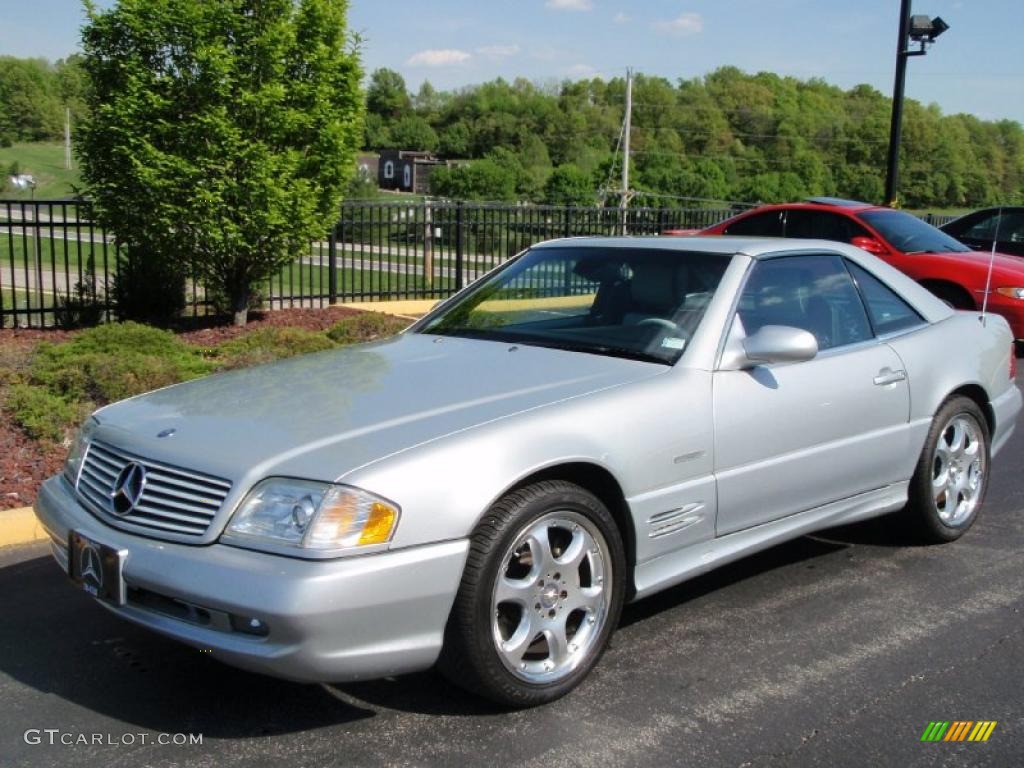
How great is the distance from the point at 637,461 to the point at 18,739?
2188 millimetres

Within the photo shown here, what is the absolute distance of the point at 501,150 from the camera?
69750mm

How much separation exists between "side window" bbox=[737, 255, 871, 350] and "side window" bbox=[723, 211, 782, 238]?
26.2ft

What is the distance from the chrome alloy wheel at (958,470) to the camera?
5246 millimetres

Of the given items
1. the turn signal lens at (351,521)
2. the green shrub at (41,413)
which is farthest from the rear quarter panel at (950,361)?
the green shrub at (41,413)

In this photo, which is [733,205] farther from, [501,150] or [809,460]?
[501,150]

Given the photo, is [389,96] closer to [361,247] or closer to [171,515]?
[361,247]

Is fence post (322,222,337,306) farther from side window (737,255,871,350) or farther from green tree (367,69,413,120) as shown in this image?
green tree (367,69,413,120)

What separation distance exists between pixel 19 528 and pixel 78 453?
175cm

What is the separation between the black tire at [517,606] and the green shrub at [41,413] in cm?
408

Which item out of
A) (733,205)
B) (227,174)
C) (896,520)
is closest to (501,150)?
(733,205)

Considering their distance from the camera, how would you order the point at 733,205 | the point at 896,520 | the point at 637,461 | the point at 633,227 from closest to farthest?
1. the point at 637,461
2. the point at 896,520
3. the point at 633,227
4. the point at 733,205

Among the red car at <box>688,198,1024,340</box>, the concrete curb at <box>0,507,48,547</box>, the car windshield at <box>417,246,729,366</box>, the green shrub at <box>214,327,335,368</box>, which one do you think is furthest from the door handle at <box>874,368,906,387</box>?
the red car at <box>688,198,1024,340</box>

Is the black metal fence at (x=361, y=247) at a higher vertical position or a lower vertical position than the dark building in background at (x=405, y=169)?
lower

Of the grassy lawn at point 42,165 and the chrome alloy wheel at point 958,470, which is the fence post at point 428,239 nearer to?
the chrome alloy wheel at point 958,470
